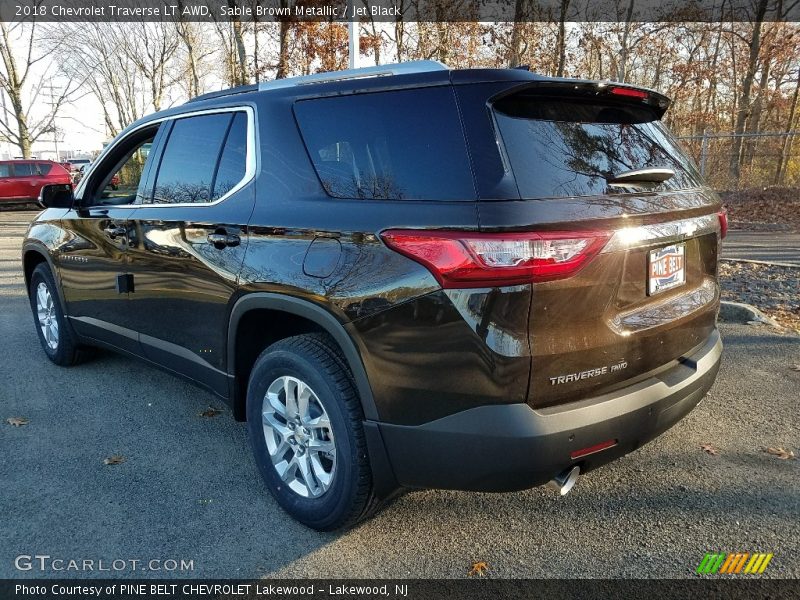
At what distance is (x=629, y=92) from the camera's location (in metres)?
2.48

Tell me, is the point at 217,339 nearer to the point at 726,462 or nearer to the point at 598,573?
the point at 598,573

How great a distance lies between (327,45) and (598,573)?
18.3 m

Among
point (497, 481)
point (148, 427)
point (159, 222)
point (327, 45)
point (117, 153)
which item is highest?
point (327, 45)

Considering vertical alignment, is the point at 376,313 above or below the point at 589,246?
below

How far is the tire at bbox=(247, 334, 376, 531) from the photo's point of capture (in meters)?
2.37

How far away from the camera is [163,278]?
3.37m

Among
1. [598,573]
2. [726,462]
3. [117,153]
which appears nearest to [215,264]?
[117,153]

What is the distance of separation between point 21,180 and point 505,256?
23.8 m

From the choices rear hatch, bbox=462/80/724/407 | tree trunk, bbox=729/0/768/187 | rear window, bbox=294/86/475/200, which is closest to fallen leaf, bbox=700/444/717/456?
rear hatch, bbox=462/80/724/407

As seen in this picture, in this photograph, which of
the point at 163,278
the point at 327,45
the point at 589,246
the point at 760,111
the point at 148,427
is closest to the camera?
the point at 589,246

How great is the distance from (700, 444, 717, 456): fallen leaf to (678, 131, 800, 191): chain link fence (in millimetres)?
16953

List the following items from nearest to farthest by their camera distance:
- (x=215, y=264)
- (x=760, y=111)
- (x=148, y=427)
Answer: (x=215, y=264)
(x=148, y=427)
(x=760, y=111)

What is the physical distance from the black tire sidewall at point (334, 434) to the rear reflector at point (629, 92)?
165 cm

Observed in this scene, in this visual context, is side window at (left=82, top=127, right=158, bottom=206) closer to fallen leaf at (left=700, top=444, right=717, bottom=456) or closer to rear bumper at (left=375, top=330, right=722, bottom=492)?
rear bumper at (left=375, top=330, right=722, bottom=492)
